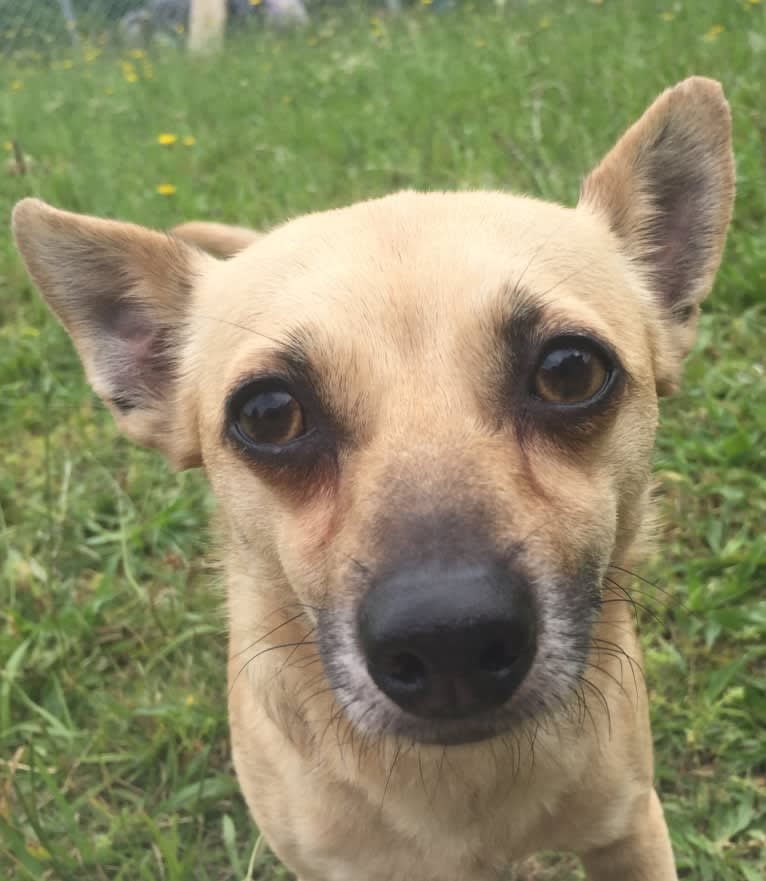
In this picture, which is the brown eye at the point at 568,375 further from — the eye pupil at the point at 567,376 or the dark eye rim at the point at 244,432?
the dark eye rim at the point at 244,432

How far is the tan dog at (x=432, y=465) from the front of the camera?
145cm

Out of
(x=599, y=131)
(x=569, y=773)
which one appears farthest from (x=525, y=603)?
(x=599, y=131)

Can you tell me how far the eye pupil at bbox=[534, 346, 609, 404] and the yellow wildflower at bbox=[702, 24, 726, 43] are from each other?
4.81 metres

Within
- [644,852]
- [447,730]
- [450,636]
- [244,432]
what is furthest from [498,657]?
[644,852]

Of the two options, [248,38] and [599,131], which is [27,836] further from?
[248,38]

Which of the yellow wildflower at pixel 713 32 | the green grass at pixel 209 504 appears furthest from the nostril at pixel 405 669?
the yellow wildflower at pixel 713 32

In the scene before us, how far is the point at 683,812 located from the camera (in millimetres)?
2441

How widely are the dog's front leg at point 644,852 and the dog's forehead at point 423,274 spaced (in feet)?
4.01

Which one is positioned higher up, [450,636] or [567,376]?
[567,376]

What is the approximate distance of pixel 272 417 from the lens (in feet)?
5.74

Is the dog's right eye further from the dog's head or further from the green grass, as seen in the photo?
the green grass

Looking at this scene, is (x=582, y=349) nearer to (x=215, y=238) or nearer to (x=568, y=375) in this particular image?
(x=568, y=375)

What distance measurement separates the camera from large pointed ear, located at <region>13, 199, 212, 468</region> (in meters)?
2.16

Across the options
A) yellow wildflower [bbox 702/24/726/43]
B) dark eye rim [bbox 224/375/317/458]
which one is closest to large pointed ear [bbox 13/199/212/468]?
dark eye rim [bbox 224/375/317/458]
